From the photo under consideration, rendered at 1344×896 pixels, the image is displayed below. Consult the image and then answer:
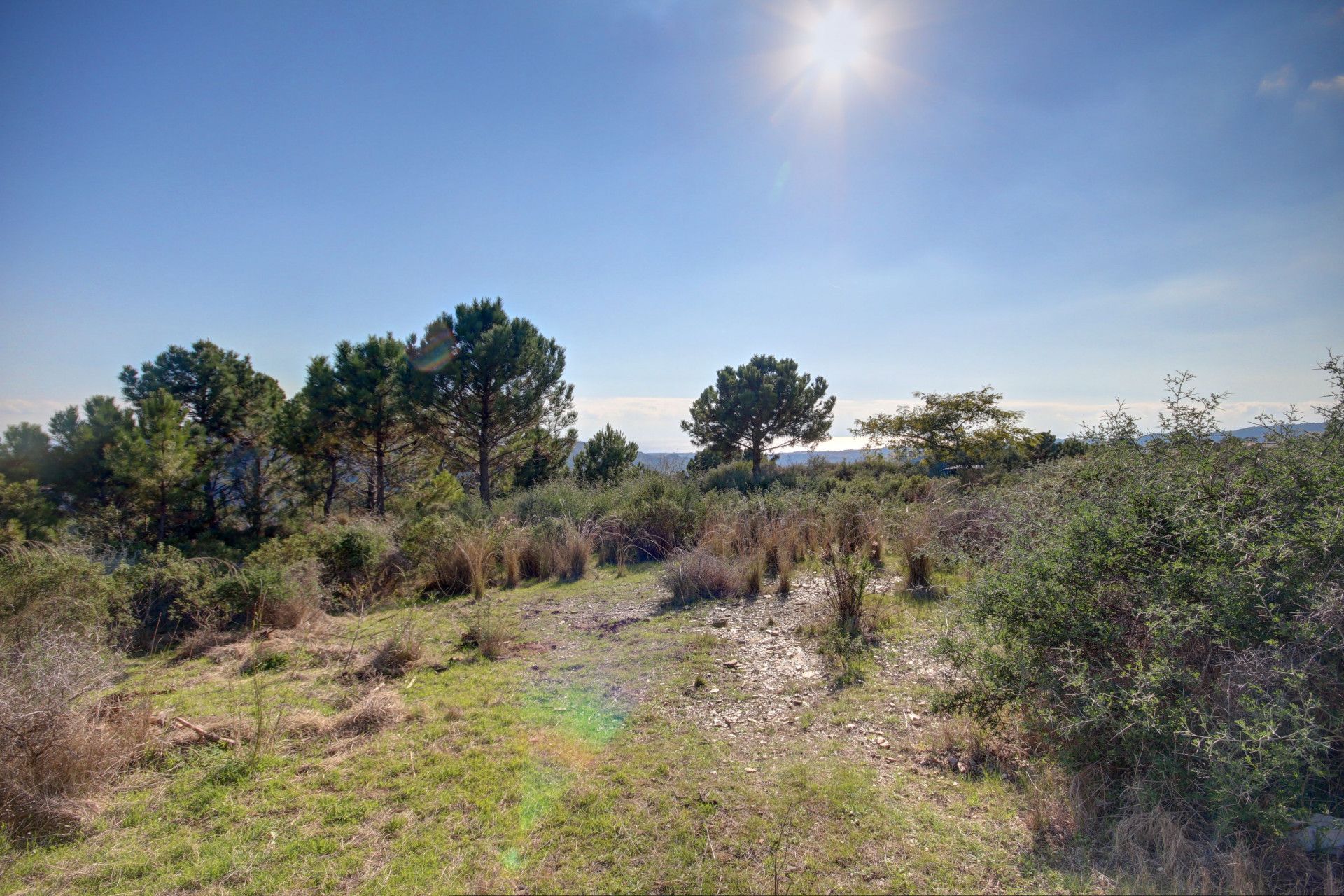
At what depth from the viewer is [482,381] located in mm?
17594

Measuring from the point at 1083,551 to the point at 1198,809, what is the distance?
1.19 meters

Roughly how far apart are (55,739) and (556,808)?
9.45ft

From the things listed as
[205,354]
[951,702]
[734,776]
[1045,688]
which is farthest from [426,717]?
[205,354]

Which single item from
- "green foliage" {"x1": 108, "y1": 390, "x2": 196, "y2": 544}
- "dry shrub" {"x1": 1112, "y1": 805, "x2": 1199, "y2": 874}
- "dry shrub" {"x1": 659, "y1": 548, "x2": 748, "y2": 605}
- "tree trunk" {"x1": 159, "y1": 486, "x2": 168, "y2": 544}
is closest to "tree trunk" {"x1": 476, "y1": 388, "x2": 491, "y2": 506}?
"green foliage" {"x1": 108, "y1": 390, "x2": 196, "y2": 544}

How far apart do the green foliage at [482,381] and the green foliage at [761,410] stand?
8.42 meters

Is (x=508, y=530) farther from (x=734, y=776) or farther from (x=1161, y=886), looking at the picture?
(x=1161, y=886)

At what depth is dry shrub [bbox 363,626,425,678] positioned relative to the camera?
16.5 feet

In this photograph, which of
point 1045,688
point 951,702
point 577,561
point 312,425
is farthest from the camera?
point 312,425

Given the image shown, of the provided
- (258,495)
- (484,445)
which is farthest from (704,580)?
(258,495)

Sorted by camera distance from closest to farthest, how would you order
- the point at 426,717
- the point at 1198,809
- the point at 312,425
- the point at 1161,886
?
the point at 1161,886
the point at 1198,809
the point at 426,717
the point at 312,425

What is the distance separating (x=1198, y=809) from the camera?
236 cm

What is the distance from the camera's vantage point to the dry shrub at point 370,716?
392 centimetres

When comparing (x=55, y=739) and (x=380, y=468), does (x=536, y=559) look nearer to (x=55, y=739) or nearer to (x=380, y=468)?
(x=55, y=739)

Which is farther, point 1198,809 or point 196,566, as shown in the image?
point 196,566
